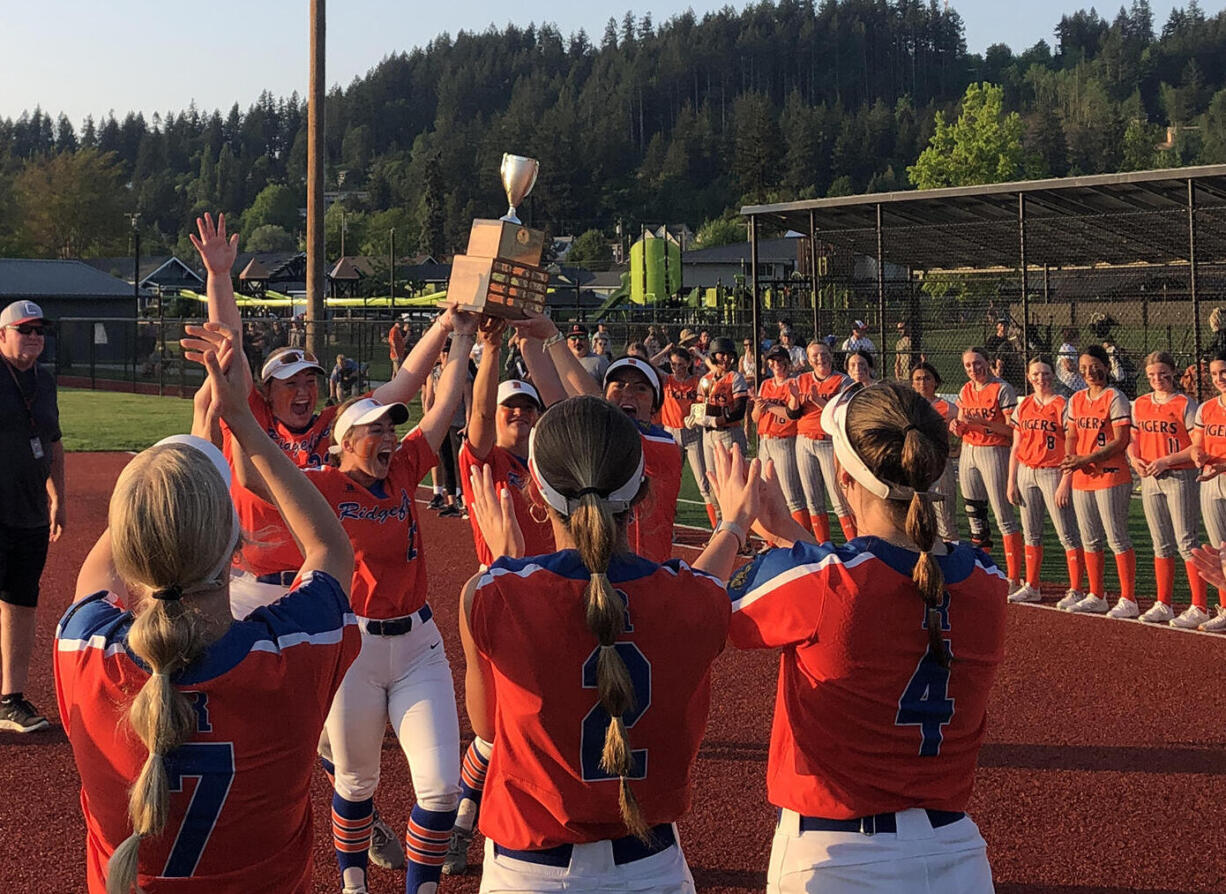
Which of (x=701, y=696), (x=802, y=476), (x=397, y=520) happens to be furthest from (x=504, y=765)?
(x=802, y=476)

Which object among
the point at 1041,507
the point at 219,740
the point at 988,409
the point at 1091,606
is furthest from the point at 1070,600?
the point at 219,740

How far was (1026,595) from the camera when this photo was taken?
11008mm

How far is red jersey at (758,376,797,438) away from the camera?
Result: 1333 centimetres

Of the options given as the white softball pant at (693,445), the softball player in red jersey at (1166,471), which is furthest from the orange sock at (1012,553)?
the white softball pant at (693,445)

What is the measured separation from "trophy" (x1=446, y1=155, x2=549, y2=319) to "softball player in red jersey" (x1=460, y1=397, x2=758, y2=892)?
208 centimetres

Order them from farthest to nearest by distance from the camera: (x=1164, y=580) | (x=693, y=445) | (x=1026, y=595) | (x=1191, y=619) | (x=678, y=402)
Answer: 1. (x=693, y=445)
2. (x=678, y=402)
3. (x=1026, y=595)
4. (x=1164, y=580)
5. (x=1191, y=619)

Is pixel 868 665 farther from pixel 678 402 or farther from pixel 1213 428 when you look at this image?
pixel 678 402

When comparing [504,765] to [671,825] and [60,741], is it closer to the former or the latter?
[671,825]

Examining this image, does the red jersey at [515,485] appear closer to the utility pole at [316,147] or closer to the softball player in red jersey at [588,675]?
the softball player in red jersey at [588,675]

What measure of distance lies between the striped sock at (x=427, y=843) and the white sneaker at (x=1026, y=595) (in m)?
7.51

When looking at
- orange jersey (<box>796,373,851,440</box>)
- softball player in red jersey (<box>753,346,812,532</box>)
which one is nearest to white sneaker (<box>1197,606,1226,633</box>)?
orange jersey (<box>796,373,851,440</box>)

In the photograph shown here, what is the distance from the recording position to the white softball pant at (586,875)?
2859mm

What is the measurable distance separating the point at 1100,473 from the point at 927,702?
8.00 m

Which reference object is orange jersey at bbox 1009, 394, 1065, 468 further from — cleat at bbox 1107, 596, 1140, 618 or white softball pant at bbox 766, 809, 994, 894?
white softball pant at bbox 766, 809, 994, 894
